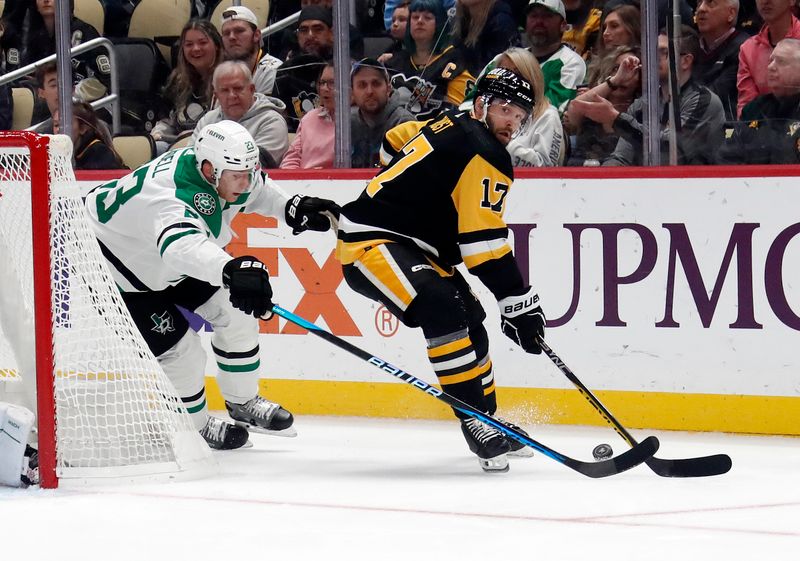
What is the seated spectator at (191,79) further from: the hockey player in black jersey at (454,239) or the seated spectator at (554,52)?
the hockey player in black jersey at (454,239)

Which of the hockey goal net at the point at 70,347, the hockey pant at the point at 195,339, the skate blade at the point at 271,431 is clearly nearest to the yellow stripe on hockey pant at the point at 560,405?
the skate blade at the point at 271,431

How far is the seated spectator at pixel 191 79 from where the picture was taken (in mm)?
5477

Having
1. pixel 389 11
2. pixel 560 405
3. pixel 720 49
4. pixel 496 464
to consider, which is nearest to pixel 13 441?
pixel 496 464

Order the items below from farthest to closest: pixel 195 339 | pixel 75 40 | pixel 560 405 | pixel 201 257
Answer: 1. pixel 75 40
2. pixel 560 405
3. pixel 195 339
4. pixel 201 257

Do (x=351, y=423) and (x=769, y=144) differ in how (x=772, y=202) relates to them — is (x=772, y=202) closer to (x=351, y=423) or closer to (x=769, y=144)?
(x=769, y=144)

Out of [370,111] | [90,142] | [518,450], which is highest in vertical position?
[370,111]

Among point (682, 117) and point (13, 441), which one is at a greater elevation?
point (682, 117)

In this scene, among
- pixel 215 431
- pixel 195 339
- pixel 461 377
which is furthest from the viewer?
pixel 215 431

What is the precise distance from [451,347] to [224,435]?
3.30 ft

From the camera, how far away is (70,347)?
3834 mm

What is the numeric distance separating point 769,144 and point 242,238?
206 cm

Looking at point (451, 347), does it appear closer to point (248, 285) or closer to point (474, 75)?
point (248, 285)

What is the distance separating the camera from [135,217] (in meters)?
4.11

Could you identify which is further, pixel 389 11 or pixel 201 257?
pixel 389 11
